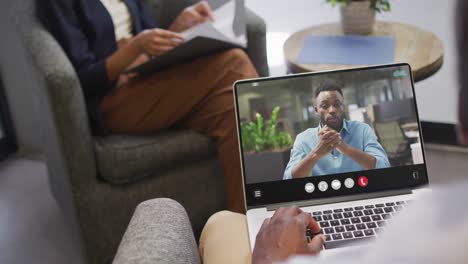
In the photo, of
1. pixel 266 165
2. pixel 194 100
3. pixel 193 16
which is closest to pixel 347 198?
pixel 266 165

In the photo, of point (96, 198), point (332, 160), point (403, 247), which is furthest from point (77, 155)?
point (403, 247)

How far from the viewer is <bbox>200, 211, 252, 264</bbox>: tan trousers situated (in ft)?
2.71

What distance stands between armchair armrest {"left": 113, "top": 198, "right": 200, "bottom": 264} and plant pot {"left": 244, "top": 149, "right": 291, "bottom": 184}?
0.47 ft

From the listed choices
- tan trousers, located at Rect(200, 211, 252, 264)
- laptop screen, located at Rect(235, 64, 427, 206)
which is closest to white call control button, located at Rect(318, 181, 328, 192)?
laptop screen, located at Rect(235, 64, 427, 206)

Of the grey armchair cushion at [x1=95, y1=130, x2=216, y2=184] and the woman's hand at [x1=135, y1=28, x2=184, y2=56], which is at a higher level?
the woman's hand at [x1=135, y1=28, x2=184, y2=56]

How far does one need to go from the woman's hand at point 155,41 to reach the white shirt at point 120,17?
0.65 feet

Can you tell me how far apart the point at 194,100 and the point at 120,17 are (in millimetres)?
413

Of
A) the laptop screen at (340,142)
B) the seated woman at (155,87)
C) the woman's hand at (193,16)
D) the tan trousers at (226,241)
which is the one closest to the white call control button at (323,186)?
the laptop screen at (340,142)

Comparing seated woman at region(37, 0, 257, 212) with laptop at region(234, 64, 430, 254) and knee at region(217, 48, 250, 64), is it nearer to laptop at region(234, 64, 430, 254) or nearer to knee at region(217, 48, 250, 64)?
knee at region(217, 48, 250, 64)

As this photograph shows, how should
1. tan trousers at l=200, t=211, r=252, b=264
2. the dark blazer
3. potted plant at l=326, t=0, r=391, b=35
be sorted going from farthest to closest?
potted plant at l=326, t=0, r=391, b=35 < the dark blazer < tan trousers at l=200, t=211, r=252, b=264

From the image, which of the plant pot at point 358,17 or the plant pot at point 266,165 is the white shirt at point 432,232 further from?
the plant pot at point 358,17

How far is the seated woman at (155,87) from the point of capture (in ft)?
5.01

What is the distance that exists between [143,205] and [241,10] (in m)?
0.94

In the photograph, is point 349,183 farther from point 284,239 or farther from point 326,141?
point 284,239
